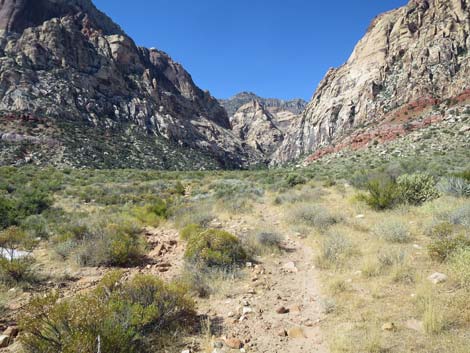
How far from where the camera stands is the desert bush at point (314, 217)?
856cm

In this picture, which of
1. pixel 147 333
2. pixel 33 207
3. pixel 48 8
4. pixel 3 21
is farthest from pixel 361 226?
pixel 48 8

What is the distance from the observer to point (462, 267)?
4473mm

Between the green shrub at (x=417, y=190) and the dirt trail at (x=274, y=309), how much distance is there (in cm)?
483

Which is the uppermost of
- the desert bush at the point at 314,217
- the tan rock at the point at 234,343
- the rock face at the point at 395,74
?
the rock face at the point at 395,74

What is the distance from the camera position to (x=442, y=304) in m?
3.96

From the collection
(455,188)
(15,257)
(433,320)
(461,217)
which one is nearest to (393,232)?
(461,217)

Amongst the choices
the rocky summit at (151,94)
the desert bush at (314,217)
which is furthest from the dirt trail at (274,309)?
the rocky summit at (151,94)

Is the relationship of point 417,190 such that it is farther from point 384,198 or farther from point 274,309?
point 274,309

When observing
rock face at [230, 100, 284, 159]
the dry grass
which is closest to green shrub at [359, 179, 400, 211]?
the dry grass

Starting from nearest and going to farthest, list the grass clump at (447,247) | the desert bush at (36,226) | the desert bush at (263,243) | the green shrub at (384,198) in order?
the grass clump at (447,247)
the desert bush at (263,243)
the desert bush at (36,226)
the green shrub at (384,198)

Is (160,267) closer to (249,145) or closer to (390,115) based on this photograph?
(390,115)

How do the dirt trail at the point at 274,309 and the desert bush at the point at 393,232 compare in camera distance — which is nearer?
the dirt trail at the point at 274,309

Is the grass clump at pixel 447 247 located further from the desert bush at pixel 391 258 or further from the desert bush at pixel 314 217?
the desert bush at pixel 314 217

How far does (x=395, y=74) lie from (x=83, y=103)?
71892 mm
